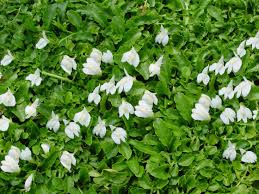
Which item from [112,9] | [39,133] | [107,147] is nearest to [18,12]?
[112,9]

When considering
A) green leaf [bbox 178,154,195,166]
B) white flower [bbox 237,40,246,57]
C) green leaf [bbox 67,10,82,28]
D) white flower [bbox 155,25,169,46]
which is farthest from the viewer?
green leaf [bbox 67,10,82,28]

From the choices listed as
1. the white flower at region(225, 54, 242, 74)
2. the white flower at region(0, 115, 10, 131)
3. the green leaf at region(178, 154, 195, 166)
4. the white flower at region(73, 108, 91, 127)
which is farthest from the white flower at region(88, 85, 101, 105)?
the white flower at region(225, 54, 242, 74)

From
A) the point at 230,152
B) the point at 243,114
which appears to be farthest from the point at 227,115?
the point at 230,152

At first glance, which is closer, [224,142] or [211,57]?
[224,142]

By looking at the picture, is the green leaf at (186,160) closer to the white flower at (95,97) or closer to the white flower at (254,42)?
the white flower at (95,97)

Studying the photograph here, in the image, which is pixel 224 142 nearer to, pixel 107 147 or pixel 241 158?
pixel 241 158

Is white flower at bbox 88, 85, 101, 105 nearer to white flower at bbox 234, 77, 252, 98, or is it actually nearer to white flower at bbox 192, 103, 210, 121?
white flower at bbox 192, 103, 210, 121

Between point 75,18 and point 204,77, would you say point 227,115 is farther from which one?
point 75,18
